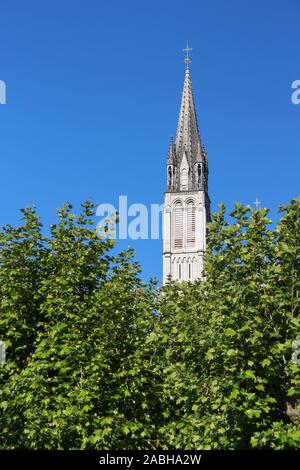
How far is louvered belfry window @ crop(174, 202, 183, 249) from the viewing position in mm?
108375

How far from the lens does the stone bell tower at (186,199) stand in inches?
4221

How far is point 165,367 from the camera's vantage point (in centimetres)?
1962

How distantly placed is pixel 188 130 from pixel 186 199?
13.2 metres

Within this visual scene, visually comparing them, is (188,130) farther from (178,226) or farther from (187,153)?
(178,226)

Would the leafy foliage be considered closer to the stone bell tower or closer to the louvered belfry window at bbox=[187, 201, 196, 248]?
the stone bell tower

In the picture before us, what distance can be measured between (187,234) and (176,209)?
5.15 metres

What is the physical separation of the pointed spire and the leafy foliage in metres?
95.4

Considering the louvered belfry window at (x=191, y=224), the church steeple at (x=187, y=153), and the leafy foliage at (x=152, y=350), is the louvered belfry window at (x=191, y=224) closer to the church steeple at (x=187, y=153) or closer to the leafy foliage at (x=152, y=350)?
the church steeple at (x=187, y=153)

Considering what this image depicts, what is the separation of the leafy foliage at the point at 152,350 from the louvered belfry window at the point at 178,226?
87.1 meters

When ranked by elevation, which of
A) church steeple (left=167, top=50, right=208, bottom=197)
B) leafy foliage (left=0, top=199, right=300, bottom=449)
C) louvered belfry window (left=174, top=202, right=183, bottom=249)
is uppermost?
church steeple (left=167, top=50, right=208, bottom=197)

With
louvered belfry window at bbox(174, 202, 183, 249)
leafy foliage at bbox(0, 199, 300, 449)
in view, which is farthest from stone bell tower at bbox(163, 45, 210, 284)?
leafy foliage at bbox(0, 199, 300, 449)

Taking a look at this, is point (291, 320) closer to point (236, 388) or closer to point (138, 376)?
point (236, 388)

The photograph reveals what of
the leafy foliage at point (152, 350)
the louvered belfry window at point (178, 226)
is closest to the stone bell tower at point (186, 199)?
the louvered belfry window at point (178, 226)

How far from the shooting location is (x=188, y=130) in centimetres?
11462
